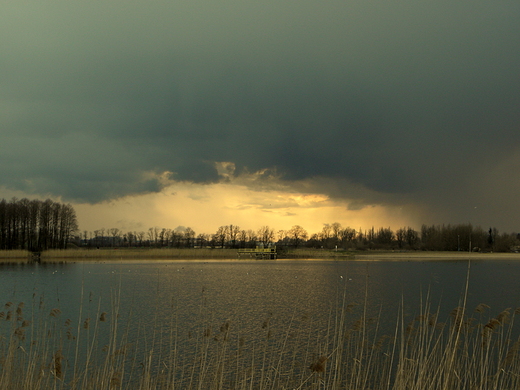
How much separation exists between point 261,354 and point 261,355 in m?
0.09

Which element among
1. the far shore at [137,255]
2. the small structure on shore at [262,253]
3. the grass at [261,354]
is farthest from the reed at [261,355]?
the small structure on shore at [262,253]

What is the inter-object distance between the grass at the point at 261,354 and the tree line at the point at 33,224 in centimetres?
5750

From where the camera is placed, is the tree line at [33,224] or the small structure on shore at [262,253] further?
the small structure on shore at [262,253]

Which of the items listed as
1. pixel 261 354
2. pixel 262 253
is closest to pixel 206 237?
pixel 262 253

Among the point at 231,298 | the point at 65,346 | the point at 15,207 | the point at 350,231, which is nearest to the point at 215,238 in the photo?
the point at 350,231

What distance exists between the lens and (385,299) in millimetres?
20438

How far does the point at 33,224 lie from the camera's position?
6731cm

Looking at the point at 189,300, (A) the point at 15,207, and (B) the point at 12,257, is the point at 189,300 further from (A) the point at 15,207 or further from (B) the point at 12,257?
(A) the point at 15,207

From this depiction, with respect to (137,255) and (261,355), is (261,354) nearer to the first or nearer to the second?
(261,355)

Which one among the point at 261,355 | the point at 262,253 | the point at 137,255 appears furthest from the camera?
the point at 262,253

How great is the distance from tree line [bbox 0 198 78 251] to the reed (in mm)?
57098

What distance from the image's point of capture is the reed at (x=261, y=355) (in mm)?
5730

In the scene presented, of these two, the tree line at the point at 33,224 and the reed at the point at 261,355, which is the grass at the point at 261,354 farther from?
the tree line at the point at 33,224

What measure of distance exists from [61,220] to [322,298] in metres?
61.4
